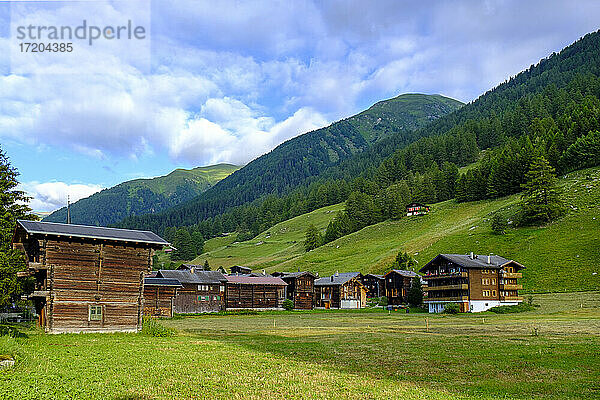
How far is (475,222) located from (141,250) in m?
114

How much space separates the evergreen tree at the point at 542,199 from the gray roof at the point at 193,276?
7860 centimetres

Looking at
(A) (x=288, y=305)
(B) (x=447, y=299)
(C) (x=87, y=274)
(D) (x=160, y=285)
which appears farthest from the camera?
(A) (x=288, y=305)

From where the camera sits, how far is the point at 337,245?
558ft

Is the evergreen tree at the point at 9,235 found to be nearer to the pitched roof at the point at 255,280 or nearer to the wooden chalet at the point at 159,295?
the wooden chalet at the point at 159,295

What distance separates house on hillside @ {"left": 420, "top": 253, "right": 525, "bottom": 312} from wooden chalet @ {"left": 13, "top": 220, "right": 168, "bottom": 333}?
61.9 meters

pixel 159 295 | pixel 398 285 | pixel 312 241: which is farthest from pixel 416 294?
pixel 312 241

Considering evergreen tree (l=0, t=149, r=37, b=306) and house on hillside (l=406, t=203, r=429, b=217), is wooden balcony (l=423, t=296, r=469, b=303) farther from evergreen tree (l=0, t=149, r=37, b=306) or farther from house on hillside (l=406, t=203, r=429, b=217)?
house on hillside (l=406, t=203, r=429, b=217)

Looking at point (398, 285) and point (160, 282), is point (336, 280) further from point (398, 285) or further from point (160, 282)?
point (160, 282)

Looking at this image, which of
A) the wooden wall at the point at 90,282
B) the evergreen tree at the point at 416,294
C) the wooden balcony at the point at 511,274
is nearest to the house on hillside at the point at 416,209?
the evergreen tree at the point at 416,294

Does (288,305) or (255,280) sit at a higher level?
(255,280)

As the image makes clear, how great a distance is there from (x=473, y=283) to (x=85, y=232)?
230 ft

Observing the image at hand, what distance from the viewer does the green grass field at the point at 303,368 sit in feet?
59.0

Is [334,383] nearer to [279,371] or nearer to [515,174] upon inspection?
[279,371]

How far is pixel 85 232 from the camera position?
136ft
